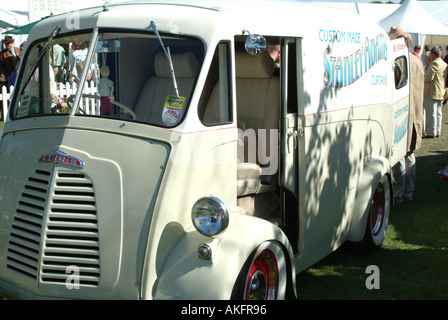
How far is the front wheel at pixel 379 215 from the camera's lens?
5.90 m

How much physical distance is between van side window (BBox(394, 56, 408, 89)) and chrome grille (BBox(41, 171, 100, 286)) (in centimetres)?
494

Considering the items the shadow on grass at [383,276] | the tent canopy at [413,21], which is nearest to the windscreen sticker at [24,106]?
the shadow on grass at [383,276]

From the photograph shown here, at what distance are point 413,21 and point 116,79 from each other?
17575 mm

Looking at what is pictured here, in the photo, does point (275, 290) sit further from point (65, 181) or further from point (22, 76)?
point (22, 76)

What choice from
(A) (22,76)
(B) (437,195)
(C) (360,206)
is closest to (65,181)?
(A) (22,76)

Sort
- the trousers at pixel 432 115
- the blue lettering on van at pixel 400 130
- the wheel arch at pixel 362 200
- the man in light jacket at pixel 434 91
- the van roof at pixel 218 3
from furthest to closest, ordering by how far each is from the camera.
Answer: the trousers at pixel 432 115
the man in light jacket at pixel 434 91
the blue lettering on van at pixel 400 130
the wheel arch at pixel 362 200
the van roof at pixel 218 3

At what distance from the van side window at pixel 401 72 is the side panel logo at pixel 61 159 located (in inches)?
192

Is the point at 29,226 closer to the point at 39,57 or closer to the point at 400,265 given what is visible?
the point at 39,57

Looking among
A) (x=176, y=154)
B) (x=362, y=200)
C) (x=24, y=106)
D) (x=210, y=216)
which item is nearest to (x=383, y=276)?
(x=362, y=200)

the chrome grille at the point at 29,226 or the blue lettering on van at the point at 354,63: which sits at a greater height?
the blue lettering on van at the point at 354,63

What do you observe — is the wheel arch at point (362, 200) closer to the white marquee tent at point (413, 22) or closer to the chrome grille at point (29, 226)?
the chrome grille at point (29, 226)

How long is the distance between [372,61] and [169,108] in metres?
3.03

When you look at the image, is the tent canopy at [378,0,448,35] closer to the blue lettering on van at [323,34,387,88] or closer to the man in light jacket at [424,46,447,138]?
the man in light jacket at [424,46,447,138]

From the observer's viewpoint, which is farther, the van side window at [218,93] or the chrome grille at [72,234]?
the van side window at [218,93]
